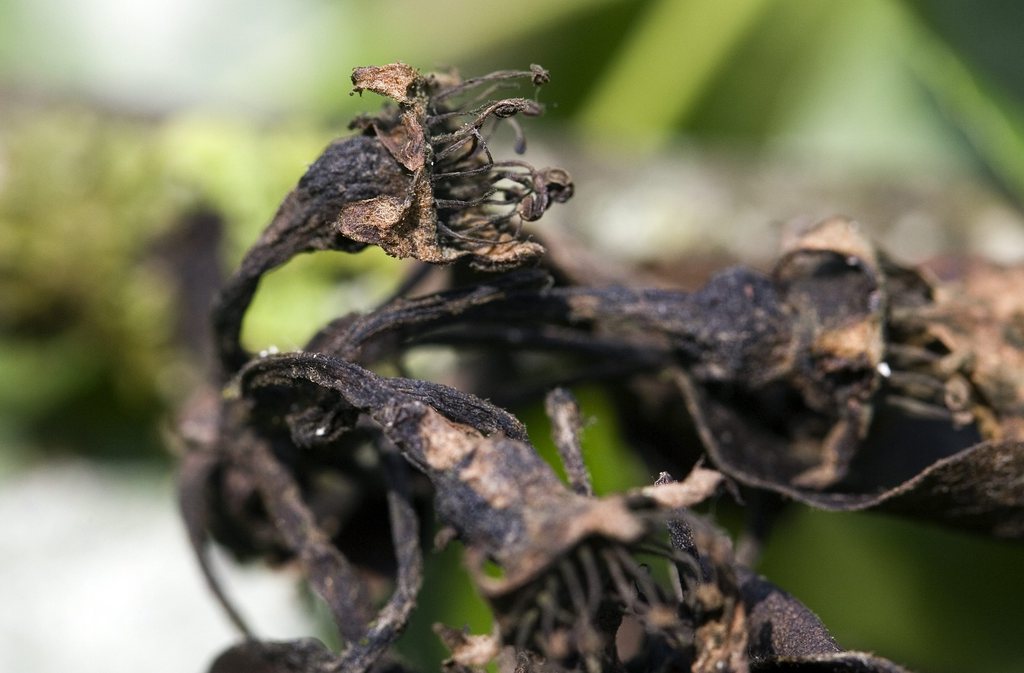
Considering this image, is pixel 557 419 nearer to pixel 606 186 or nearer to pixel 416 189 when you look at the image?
pixel 416 189

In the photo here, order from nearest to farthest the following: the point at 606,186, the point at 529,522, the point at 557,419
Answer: the point at 529,522 → the point at 557,419 → the point at 606,186

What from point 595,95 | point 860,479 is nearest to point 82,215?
point 595,95

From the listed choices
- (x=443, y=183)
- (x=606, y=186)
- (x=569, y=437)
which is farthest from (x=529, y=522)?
(x=606, y=186)

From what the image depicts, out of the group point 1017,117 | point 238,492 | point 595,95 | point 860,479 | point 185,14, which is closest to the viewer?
point 860,479

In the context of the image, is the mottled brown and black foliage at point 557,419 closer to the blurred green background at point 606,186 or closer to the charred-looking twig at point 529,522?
the charred-looking twig at point 529,522

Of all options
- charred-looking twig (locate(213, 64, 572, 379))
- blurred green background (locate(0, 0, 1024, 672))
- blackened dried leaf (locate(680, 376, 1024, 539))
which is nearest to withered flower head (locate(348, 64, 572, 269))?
charred-looking twig (locate(213, 64, 572, 379))

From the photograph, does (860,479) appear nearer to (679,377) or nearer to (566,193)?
(679,377)

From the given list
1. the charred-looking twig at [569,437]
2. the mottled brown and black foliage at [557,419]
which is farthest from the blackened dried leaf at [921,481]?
the charred-looking twig at [569,437]
